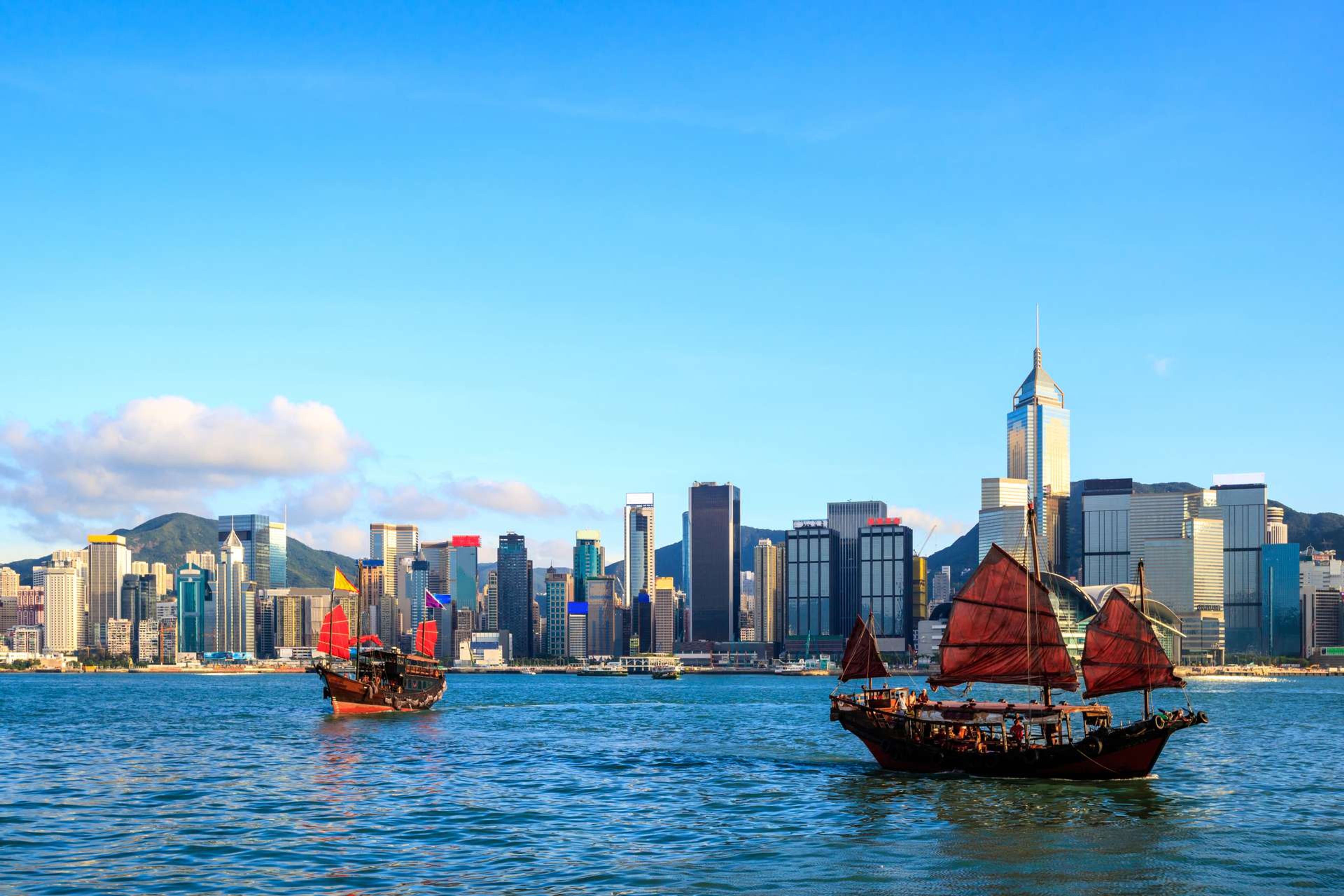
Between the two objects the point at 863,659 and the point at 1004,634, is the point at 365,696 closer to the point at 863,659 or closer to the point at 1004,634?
the point at 863,659

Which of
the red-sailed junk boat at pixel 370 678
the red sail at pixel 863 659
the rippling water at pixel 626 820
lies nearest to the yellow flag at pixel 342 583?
the red-sailed junk boat at pixel 370 678

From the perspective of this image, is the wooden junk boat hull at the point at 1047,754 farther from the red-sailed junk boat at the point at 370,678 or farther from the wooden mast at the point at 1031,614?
the red-sailed junk boat at the point at 370,678

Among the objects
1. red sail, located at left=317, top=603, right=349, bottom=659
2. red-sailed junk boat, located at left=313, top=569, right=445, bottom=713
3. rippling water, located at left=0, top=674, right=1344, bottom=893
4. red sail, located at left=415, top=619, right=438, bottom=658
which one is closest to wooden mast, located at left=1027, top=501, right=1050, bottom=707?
rippling water, located at left=0, top=674, right=1344, bottom=893

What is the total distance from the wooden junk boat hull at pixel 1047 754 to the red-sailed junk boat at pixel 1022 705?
5cm

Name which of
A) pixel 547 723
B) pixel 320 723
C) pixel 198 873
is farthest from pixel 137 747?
pixel 198 873

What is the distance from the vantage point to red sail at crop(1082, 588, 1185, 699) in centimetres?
6800

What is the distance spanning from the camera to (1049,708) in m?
66.3

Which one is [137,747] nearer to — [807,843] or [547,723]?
[547,723]

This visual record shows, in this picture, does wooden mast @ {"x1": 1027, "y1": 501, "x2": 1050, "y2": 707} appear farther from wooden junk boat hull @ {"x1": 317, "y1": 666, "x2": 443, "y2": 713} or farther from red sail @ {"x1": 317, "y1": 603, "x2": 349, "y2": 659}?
red sail @ {"x1": 317, "y1": 603, "x2": 349, "y2": 659}

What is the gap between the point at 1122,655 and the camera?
68500 millimetres

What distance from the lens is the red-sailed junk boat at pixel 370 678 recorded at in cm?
12575

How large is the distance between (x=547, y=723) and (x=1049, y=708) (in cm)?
6224

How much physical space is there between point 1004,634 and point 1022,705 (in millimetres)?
4179

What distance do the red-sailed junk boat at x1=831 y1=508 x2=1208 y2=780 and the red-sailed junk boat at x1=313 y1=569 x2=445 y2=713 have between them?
65503 millimetres
